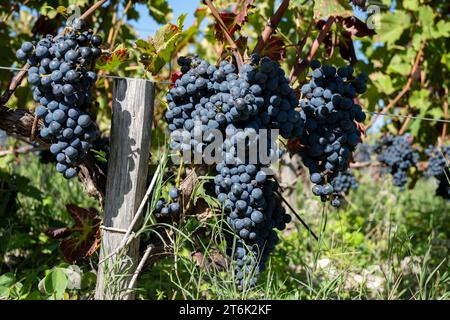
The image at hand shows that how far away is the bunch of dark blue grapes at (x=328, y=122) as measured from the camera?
1843mm

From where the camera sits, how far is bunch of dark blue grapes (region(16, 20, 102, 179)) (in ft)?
5.39

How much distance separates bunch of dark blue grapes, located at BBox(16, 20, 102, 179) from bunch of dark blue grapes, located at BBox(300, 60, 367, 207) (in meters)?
0.72

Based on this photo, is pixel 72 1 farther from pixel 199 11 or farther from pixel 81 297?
pixel 81 297

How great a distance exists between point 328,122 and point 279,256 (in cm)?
111

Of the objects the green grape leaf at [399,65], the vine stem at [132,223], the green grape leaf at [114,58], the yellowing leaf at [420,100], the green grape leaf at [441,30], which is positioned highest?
the green grape leaf at [441,30]

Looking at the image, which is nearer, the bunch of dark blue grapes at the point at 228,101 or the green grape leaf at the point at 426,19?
the bunch of dark blue grapes at the point at 228,101

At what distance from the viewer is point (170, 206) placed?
187 cm

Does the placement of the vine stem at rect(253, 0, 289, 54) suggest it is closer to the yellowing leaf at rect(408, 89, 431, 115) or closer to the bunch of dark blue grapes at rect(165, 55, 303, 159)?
the bunch of dark blue grapes at rect(165, 55, 303, 159)

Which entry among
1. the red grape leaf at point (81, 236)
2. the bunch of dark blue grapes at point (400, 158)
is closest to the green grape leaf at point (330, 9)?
the red grape leaf at point (81, 236)

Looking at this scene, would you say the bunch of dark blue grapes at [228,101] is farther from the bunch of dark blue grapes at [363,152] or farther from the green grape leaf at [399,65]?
the bunch of dark blue grapes at [363,152]

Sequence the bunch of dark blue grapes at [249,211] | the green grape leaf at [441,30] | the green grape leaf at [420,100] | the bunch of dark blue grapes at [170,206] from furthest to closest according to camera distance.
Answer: the green grape leaf at [420,100] < the green grape leaf at [441,30] < the bunch of dark blue grapes at [170,206] < the bunch of dark blue grapes at [249,211]

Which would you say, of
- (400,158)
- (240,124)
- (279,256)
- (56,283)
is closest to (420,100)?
(400,158)

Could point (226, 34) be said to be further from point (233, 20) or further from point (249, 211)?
point (249, 211)

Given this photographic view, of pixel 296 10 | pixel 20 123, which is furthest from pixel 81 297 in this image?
pixel 296 10
